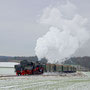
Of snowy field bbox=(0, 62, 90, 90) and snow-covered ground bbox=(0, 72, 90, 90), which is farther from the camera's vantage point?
snowy field bbox=(0, 62, 90, 90)

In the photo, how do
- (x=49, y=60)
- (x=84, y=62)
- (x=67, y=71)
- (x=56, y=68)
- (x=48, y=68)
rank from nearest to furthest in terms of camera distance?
(x=48, y=68), (x=56, y=68), (x=67, y=71), (x=49, y=60), (x=84, y=62)

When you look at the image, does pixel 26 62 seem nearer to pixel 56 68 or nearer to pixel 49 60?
pixel 56 68

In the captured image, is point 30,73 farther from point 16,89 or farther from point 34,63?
point 16,89

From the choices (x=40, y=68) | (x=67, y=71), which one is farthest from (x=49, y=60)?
(x=40, y=68)

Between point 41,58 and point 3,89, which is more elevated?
point 41,58

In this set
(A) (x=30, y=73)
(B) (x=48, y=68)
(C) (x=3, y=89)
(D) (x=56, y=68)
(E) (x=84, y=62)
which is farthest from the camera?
(E) (x=84, y=62)

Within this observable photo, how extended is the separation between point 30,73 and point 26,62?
116 inches

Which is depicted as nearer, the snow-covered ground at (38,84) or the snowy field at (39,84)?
the snow-covered ground at (38,84)

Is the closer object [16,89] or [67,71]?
[16,89]

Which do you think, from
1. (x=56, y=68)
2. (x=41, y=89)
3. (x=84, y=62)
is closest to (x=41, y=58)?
(x=56, y=68)

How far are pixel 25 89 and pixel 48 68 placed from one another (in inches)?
1780

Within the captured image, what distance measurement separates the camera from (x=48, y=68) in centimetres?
6469

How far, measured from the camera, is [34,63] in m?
52.3

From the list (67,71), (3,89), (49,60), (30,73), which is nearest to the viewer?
(3,89)
